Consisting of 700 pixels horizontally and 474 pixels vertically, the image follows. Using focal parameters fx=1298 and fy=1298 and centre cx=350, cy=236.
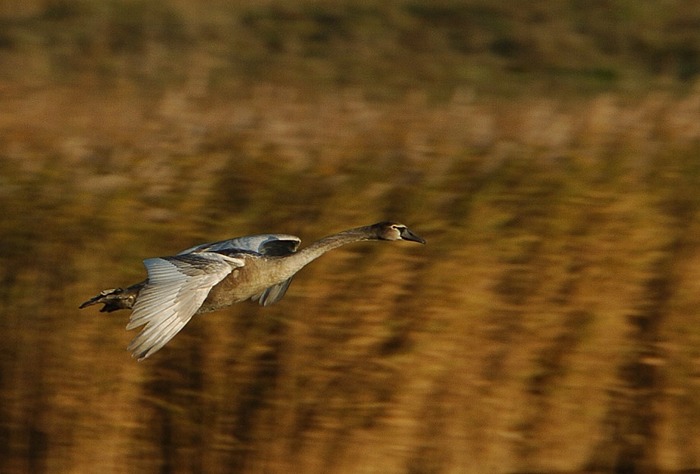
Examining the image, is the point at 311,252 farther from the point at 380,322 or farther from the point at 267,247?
the point at 380,322

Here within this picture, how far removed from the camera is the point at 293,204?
562 cm

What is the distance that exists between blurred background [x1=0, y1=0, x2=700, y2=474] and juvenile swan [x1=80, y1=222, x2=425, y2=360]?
615 mm

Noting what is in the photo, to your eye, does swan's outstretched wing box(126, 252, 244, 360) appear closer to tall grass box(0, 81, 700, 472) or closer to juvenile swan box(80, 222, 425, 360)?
juvenile swan box(80, 222, 425, 360)

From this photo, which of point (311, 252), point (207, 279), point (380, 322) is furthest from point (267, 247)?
point (380, 322)

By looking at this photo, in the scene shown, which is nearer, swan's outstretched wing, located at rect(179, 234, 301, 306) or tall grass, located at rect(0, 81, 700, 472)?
swan's outstretched wing, located at rect(179, 234, 301, 306)

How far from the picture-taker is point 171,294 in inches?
159

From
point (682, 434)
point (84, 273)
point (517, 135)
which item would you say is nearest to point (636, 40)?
point (517, 135)

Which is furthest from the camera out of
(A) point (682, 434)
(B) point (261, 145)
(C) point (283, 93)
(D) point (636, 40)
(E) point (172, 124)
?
(D) point (636, 40)

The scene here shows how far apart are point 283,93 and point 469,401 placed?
4.15m

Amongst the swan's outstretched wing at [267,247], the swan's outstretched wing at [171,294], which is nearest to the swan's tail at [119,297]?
the swan's outstretched wing at [171,294]

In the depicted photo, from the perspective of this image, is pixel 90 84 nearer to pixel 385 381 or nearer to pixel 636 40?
pixel 385 381

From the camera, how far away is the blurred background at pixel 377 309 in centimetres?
521

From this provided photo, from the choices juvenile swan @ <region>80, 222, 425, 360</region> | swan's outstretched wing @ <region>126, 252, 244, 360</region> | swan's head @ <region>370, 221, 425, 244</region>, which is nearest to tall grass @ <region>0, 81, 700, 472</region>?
juvenile swan @ <region>80, 222, 425, 360</region>

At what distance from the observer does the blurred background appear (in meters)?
5.21
